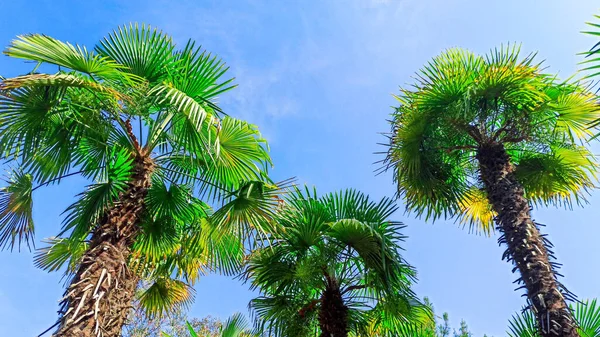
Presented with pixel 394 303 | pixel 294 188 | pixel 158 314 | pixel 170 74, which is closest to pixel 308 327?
pixel 394 303

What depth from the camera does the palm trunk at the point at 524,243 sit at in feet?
15.1

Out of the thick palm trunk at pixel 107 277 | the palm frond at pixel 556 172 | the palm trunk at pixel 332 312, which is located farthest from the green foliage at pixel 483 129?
the thick palm trunk at pixel 107 277

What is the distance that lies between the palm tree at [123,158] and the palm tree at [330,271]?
0.67m

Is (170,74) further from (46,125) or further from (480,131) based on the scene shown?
(480,131)

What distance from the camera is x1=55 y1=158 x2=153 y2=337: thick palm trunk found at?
3.98 m

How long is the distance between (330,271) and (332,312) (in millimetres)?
533

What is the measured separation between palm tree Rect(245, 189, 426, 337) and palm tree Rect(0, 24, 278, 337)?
668 mm

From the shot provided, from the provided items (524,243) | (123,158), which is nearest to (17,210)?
(123,158)

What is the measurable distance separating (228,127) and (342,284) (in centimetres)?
270

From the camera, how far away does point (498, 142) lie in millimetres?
6379

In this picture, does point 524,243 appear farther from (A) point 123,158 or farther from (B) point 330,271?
(A) point 123,158

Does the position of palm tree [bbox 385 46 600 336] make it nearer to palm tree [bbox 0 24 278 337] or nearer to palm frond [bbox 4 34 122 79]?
palm tree [bbox 0 24 278 337]

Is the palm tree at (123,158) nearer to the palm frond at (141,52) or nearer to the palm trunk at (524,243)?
the palm frond at (141,52)

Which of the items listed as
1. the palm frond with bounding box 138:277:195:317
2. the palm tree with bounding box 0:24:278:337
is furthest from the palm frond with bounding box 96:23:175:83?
the palm frond with bounding box 138:277:195:317
